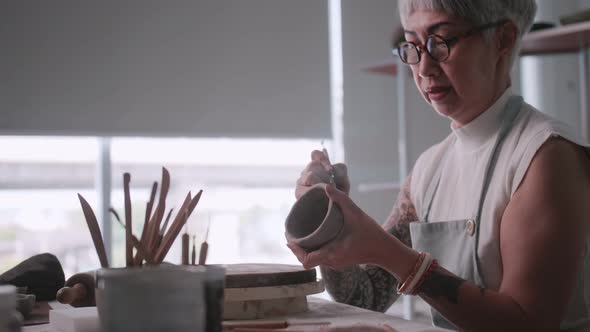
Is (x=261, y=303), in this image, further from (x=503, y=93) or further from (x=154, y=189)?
(x=503, y=93)

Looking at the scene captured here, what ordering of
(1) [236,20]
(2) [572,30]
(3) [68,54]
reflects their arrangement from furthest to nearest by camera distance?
(1) [236,20]
(3) [68,54]
(2) [572,30]

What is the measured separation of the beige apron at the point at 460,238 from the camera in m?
1.40

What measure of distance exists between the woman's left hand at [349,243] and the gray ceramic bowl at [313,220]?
0.01 m

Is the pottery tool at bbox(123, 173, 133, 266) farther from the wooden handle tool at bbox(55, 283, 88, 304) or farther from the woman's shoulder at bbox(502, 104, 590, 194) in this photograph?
the woman's shoulder at bbox(502, 104, 590, 194)

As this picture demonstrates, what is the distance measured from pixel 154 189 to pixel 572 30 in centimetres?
255

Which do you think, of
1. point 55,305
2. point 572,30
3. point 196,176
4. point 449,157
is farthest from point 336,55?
→ point 55,305

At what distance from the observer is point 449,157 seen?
63.7 inches

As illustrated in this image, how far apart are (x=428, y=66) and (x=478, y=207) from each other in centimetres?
32

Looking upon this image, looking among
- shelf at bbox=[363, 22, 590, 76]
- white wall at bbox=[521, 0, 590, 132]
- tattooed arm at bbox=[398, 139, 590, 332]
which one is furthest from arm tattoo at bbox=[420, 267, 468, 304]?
white wall at bbox=[521, 0, 590, 132]

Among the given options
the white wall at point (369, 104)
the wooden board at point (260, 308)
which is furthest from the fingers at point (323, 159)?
A: the white wall at point (369, 104)

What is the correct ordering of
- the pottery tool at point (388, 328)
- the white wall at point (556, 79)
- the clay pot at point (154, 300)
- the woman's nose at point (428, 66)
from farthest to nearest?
the white wall at point (556, 79) → the woman's nose at point (428, 66) → the pottery tool at point (388, 328) → the clay pot at point (154, 300)

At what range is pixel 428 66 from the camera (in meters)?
1.45

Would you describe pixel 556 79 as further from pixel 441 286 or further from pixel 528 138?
pixel 441 286

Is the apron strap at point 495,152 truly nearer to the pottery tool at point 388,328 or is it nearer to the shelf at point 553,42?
the pottery tool at point 388,328
